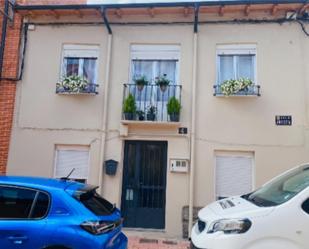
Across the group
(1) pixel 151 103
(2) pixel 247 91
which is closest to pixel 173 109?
(1) pixel 151 103

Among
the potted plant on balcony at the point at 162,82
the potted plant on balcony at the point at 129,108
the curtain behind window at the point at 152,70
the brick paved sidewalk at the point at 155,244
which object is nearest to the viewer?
the brick paved sidewalk at the point at 155,244

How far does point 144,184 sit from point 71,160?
80.0 inches

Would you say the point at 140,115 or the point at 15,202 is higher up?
the point at 140,115

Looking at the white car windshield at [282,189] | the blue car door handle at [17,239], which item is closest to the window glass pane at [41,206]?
the blue car door handle at [17,239]

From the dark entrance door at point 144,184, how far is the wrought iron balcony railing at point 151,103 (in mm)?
724

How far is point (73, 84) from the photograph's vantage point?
8.91 meters

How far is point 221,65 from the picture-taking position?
360 inches

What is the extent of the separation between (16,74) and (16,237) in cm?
609

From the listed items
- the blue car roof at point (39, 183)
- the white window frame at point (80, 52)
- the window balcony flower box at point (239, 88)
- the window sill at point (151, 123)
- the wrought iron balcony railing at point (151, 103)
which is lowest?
the blue car roof at point (39, 183)

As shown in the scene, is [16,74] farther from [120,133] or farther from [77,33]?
[120,133]

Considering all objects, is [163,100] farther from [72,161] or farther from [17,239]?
[17,239]

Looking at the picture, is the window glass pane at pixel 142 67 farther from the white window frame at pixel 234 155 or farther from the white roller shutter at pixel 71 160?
the white window frame at pixel 234 155

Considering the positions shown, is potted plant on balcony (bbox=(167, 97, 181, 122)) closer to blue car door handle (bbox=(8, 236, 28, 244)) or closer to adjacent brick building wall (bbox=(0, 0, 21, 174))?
adjacent brick building wall (bbox=(0, 0, 21, 174))

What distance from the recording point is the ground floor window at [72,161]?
8969 mm
